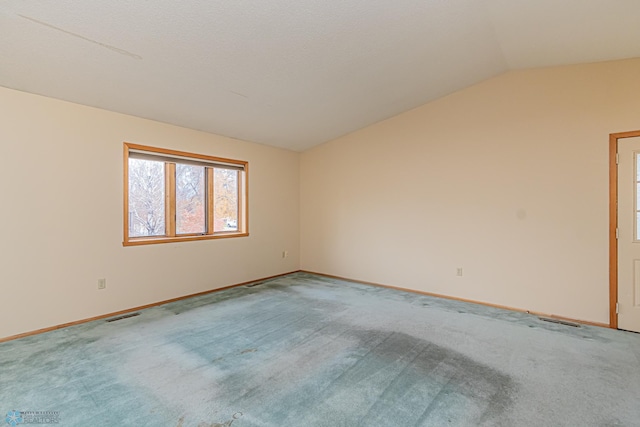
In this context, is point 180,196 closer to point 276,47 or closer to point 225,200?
point 225,200

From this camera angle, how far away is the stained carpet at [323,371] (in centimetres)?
181

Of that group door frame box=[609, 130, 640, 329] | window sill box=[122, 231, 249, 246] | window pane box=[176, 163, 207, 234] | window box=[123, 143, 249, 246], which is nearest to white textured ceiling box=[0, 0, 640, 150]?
window box=[123, 143, 249, 246]

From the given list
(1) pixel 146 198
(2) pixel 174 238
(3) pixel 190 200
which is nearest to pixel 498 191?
(3) pixel 190 200

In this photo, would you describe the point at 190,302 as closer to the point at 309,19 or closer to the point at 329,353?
the point at 329,353

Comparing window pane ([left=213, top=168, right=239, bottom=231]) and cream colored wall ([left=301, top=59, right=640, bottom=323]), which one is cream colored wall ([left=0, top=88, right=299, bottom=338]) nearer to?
window pane ([left=213, top=168, right=239, bottom=231])

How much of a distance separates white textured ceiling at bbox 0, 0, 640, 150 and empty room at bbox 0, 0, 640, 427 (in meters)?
0.02

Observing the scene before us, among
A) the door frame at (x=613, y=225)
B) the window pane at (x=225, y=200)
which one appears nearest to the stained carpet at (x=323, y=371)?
the door frame at (x=613, y=225)

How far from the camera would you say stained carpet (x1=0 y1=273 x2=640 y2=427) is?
1811mm

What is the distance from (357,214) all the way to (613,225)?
10.5ft

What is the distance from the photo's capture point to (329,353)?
2.57 meters

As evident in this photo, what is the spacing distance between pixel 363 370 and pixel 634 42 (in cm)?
382

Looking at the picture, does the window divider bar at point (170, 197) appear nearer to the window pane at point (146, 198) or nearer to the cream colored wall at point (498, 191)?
the window pane at point (146, 198)

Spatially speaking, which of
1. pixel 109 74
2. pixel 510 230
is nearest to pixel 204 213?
pixel 109 74

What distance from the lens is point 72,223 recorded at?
322 cm
